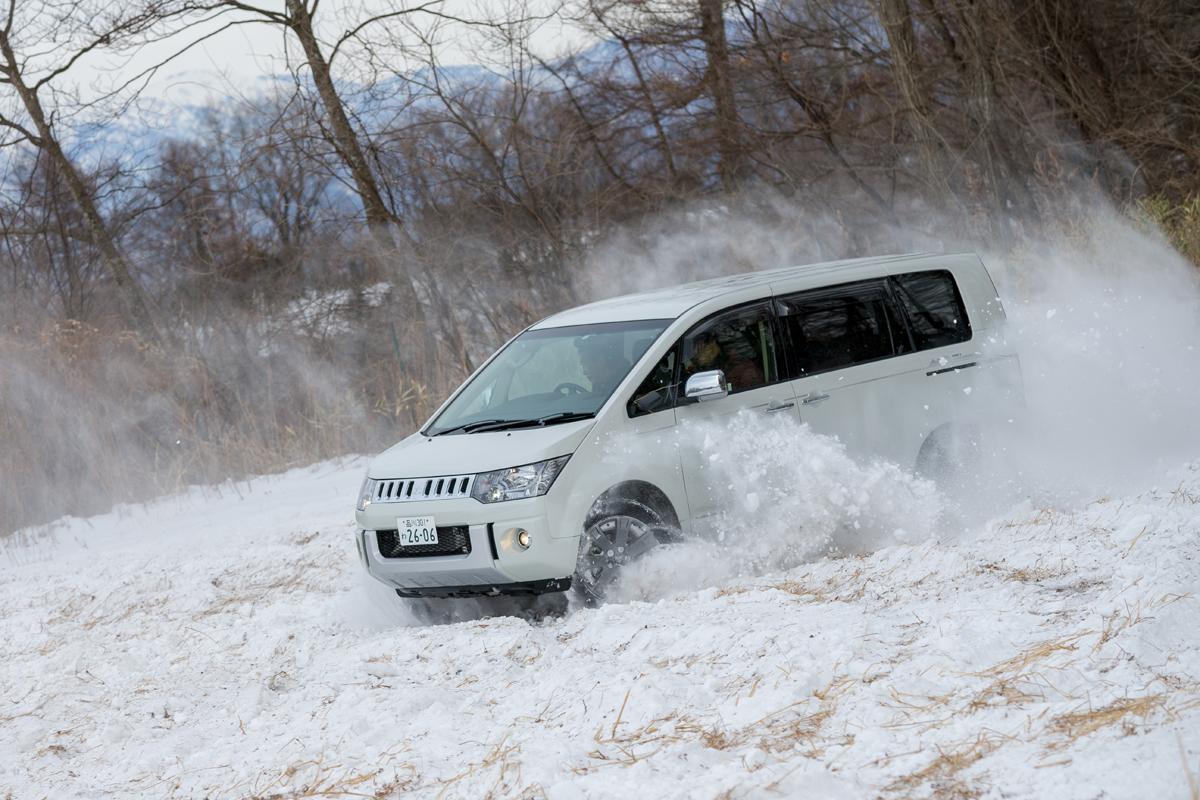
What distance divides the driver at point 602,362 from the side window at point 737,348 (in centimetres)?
37

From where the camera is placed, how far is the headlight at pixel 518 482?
6395mm

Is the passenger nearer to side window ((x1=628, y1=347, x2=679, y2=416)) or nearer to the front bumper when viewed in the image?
side window ((x1=628, y1=347, x2=679, y2=416))

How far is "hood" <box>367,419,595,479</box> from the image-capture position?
6.51 meters

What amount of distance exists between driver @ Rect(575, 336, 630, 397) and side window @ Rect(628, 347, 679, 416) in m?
0.14

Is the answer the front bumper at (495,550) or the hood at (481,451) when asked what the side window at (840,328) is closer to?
the hood at (481,451)

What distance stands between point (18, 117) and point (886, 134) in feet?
45.0

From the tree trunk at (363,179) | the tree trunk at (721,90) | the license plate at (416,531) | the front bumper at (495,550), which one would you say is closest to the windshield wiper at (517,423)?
the front bumper at (495,550)

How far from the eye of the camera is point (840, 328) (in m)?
7.88

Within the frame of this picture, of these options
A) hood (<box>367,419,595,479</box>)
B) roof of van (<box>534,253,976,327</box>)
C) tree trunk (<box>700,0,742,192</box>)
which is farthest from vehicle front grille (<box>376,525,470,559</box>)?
tree trunk (<box>700,0,742,192</box>)

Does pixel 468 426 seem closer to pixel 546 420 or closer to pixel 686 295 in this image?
pixel 546 420

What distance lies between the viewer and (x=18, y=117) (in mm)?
18547

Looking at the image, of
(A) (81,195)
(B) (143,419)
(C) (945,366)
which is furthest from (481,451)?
(A) (81,195)

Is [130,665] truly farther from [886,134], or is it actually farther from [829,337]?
[886,134]

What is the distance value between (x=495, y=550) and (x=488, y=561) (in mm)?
72
